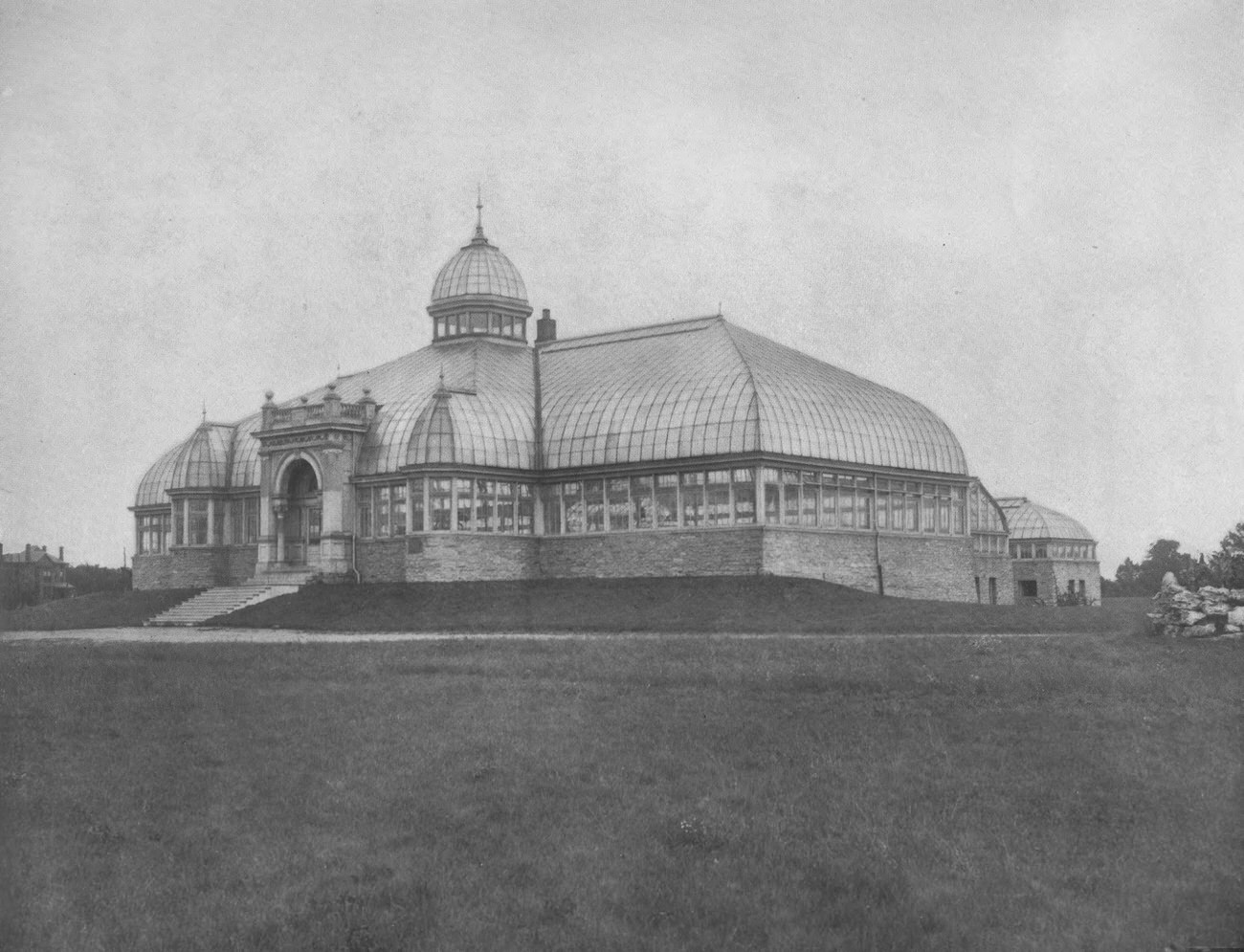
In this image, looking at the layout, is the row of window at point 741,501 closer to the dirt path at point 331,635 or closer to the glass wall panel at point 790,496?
the glass wall panel at point 790,496

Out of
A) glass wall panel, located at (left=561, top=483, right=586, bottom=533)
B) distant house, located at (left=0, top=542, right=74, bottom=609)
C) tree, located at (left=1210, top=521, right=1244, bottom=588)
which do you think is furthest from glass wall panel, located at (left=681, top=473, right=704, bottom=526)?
distant house, located at (left=0, top=542, right=74, bottom=609)

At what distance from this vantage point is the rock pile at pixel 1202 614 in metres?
31.3

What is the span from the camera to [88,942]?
44.9ft

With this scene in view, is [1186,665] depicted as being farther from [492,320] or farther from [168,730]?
[492,320]

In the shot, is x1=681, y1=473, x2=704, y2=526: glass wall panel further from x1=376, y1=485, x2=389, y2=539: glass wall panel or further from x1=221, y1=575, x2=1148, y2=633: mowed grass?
x1=376, y1=485, x2=389, y2=539: glass wall panel

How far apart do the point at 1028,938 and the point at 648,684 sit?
13489mm

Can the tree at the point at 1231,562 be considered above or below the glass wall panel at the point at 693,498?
below

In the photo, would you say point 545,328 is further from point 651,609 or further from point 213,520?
point 651,609

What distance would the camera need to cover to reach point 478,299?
247 ft

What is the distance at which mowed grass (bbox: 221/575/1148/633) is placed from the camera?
42562mm

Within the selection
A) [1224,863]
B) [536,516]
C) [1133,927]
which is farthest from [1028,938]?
[536,516]

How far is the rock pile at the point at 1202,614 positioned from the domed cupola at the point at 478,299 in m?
47.7

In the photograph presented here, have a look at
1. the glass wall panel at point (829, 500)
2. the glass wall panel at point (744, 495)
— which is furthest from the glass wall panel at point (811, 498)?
the glass wall panel at point (744, 495)

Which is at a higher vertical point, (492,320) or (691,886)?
(492,320)
